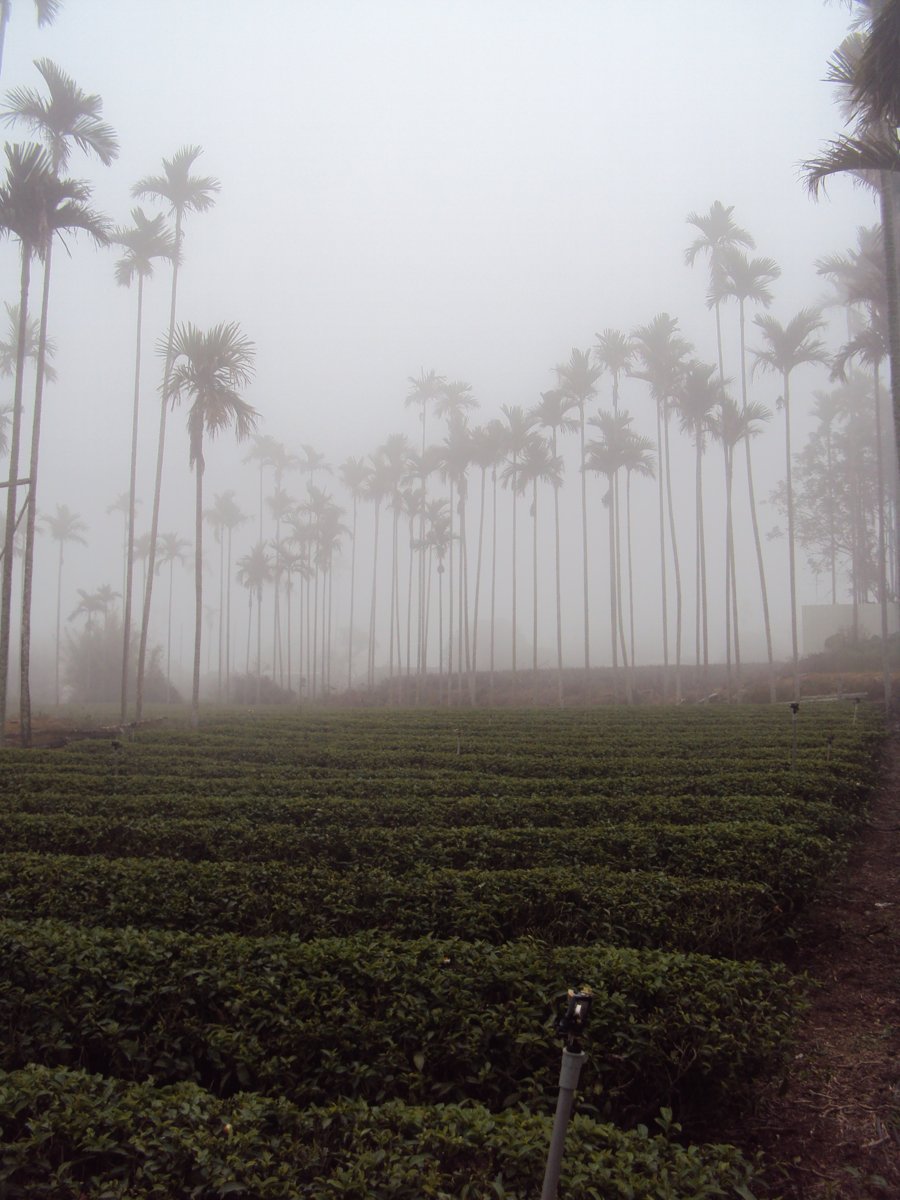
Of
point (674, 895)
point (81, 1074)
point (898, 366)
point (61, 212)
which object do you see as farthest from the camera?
point (61, 212)

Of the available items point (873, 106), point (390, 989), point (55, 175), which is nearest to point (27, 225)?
point (55, 175)

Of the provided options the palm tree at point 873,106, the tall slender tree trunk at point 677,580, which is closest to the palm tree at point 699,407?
the tall slender tree trunk at point 677,580

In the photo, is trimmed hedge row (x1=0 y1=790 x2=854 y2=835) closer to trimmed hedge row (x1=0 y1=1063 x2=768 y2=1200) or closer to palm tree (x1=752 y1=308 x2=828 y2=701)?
trimmed hedge row (x1=0 y1=1063 x2=768 y2=1200)

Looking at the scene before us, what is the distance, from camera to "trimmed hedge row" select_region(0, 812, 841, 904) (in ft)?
22.8

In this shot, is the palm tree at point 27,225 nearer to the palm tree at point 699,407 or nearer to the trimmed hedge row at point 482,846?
the trimmed hedge row at point 482,846

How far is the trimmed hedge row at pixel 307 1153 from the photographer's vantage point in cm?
296

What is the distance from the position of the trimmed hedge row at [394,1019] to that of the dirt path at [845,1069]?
0.29 meters

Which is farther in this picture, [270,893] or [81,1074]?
[270,893]

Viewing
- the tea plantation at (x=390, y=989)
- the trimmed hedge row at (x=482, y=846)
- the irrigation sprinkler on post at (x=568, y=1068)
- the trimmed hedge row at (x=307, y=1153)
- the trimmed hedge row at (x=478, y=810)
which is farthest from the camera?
the trimmed hedge row at (x=478, y=810)

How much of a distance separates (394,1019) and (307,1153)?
1033 mm

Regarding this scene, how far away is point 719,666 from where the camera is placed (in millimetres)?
51312

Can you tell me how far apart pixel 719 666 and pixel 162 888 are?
162 ft

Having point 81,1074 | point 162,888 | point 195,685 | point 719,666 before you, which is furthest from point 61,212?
point 719,666

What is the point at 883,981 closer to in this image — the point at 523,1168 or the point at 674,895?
the point at 674,895
